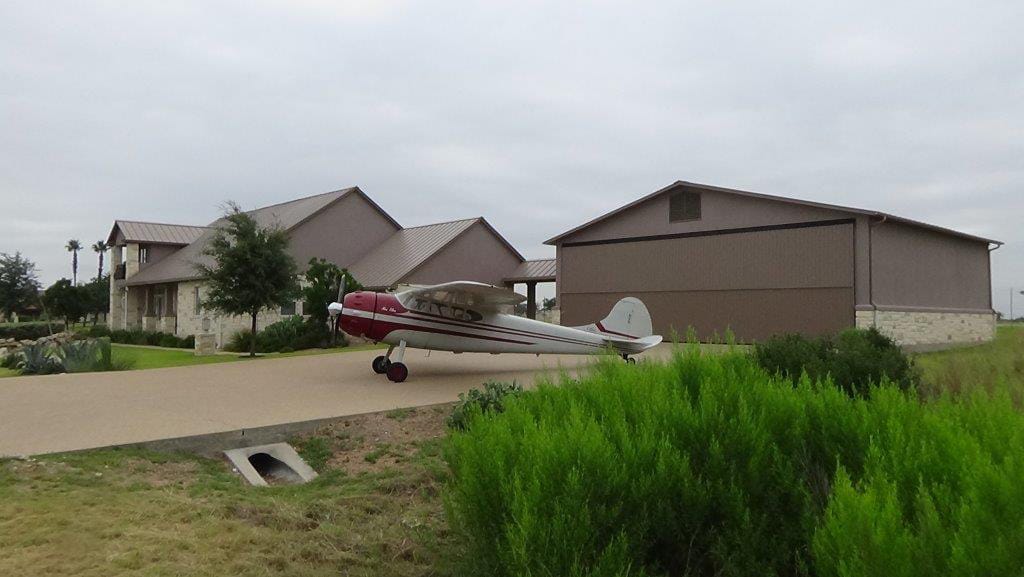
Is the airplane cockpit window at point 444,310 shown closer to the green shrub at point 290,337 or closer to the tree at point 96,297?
the green shrub at point 290,337

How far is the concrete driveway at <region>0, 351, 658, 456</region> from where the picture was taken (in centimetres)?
820

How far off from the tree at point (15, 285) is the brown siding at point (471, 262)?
4869 centimetres

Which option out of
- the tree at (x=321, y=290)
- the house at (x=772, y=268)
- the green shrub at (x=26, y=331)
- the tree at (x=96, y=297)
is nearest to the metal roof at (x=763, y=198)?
the house at (x=772, y=268)

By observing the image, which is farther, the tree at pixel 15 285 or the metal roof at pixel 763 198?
the tree at pixel 15 285

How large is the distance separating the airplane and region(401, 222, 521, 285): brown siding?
13596 mm

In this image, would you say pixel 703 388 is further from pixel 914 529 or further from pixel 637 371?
pixel 914 529

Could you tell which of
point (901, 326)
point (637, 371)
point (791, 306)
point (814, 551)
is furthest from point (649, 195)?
point (814, 551)

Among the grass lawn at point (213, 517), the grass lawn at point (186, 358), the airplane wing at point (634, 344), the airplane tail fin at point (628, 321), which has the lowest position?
the grass lawn at point (213, 517)

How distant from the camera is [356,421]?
8930 millimetres

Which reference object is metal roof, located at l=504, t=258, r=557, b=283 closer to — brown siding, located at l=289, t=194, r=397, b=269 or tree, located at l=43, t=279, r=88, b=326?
brown siding, located at l=289, t=194, r=397, b=269

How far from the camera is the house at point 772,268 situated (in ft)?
68.0

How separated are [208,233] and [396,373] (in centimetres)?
2956

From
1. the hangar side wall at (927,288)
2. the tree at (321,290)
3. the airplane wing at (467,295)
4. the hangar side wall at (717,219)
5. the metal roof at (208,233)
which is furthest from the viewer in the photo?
the metal roof at (208,233)

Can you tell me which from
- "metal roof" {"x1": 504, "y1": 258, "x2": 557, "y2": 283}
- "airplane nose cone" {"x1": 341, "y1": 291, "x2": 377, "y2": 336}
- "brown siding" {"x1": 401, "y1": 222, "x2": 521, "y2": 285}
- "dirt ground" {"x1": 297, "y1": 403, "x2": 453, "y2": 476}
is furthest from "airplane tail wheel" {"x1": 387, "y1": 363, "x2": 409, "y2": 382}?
"metal roof" {"x1": 504, "y1": 258, "x2": 557, "y2": 283}
